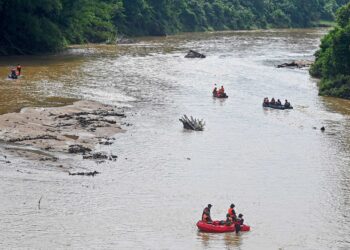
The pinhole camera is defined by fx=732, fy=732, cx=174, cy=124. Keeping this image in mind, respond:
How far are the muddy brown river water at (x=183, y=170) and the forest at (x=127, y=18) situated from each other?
8772 mm

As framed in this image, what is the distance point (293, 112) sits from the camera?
61031mm

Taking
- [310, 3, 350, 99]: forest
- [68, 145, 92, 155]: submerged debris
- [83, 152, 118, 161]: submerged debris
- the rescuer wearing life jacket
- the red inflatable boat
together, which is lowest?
the red inflatable boat

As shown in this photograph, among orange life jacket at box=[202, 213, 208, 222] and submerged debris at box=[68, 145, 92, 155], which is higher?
submerged debris at box=[68, 145, 92, 155]

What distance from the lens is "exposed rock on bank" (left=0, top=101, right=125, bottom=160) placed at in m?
45.5

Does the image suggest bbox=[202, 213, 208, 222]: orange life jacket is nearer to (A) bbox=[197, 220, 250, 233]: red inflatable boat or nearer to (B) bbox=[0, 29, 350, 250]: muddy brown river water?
(A) bbox=[197, 220, 250, 233]: red inflatable boat

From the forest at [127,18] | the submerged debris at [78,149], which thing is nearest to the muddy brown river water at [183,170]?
the submerged debris at [78,149]

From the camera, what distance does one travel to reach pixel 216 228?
111 ft

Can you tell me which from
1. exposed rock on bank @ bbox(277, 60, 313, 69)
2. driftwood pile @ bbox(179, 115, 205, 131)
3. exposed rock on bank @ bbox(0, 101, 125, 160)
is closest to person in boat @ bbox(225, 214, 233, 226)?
exposed rock on bank @ bbox(0, 101, 125, 160)

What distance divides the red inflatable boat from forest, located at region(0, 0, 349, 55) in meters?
57.3

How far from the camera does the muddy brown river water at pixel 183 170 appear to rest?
110 feet

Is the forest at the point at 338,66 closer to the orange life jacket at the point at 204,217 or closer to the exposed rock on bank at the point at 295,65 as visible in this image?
the exposed rock on bank at the point at 295,65

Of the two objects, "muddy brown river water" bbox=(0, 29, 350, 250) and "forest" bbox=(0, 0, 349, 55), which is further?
"forest" bbox=(0, 0, 349, 55)

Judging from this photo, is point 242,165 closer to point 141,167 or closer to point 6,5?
point 141,167

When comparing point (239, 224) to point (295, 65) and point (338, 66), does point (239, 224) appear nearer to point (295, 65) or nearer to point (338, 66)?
point (338, 66)
